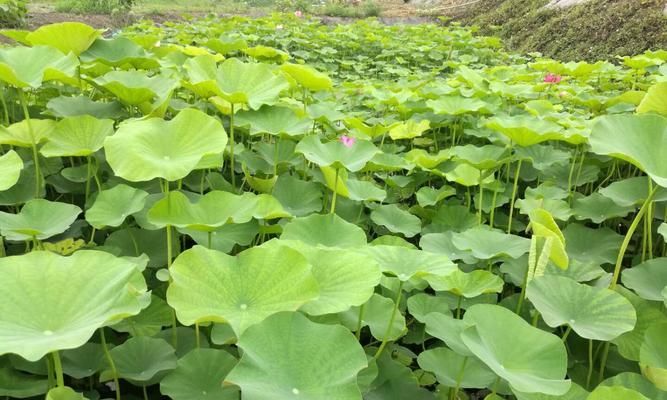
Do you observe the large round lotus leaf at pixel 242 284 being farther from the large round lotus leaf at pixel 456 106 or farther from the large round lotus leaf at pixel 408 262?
the large round lotus leaf at pixel 456 106

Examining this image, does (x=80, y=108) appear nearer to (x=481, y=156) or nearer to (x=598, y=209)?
(x=481, y=156)

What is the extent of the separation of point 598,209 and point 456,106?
635 millimetres

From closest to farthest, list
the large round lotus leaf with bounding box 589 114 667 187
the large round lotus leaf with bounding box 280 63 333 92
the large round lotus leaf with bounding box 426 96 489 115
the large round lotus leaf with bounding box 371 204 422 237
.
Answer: the large round lotus leaf with bounding box 589 114 667 187, the large round lotus leaf with bounding box 371 204 422 237, the large round lotus leaf with bounding box 280 63 333 92, the large round lotus leaf with bounding box 426 96 489 115

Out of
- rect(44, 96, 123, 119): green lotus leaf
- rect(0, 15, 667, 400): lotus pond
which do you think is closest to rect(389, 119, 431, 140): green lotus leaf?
rect(0, 15, 667, 400): lotus pond

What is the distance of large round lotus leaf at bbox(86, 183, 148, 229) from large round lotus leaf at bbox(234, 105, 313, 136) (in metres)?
0.42

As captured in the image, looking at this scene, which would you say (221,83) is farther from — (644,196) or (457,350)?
(644,196)

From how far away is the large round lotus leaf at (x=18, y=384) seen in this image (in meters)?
0.81

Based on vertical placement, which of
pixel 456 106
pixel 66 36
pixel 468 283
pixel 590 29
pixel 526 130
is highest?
pixel 66 36

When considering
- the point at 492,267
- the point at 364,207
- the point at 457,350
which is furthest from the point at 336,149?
the point at 457,350

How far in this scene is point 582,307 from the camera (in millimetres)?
926

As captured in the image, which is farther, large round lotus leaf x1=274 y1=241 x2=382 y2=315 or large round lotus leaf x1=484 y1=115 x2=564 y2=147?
large round lotus leaf x1=484 y1=115 x2=564 y2=147

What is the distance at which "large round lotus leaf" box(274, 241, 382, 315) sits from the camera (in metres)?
0.79

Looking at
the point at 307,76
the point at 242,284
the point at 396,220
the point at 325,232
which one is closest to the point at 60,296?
the point at 242,284

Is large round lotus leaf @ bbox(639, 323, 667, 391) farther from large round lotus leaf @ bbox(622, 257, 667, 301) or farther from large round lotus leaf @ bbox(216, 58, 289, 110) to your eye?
large round lotus leaf @ bbox(216, 58, 289, 110)
